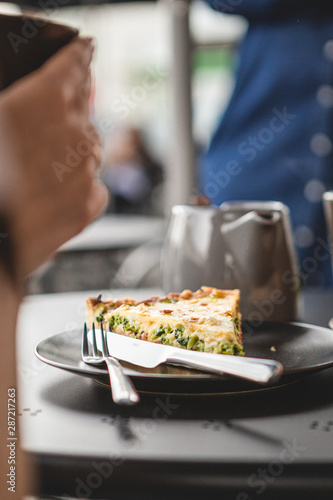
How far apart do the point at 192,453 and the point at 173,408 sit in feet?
0.26

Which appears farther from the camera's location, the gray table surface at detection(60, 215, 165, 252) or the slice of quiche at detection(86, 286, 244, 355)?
the gray table surface at detection(60, 215, 165, 252)

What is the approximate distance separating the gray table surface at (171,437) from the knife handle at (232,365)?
29 mm

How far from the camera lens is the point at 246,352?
1.81 feet

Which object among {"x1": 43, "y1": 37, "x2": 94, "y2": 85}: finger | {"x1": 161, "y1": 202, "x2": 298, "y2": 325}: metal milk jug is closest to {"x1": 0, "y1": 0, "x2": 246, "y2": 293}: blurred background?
{"x1": 161, "y1": 202, "x2": 298, "y2": 325}: metal milk jug

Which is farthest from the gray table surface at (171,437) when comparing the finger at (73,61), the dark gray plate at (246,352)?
the finger at (73,61)

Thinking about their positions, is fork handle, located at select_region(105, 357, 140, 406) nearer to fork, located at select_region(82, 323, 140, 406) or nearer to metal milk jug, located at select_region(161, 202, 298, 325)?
fork, located at select_region(82, 323, 140, 406)

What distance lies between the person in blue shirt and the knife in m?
0.99

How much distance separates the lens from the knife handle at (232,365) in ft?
1.28

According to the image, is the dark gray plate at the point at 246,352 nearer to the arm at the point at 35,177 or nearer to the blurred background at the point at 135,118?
the arm at the point at 35,177

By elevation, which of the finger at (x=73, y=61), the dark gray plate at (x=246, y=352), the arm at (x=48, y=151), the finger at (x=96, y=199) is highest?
the finger at (x=73, y=61)

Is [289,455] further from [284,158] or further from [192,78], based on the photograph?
[192,78]

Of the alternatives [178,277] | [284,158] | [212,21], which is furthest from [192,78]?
[212,21]

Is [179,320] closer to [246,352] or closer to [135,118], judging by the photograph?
[246,352]

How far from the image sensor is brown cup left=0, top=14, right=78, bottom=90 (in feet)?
1.21
